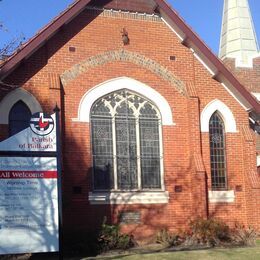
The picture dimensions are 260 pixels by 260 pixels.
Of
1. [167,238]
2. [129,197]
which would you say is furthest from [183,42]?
[167,238]

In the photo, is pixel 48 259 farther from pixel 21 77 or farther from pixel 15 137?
pixel 21 77

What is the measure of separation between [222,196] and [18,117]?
283 inches

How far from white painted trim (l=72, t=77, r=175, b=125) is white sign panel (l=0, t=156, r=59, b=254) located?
17.4 feet

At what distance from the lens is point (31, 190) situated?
38.8 ft

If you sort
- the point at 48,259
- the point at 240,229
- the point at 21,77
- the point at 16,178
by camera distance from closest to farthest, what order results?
the point at 16,178 → the point at 48,259 → the point at 21,77 → the point at 240,229

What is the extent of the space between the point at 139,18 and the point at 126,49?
49.6 inches

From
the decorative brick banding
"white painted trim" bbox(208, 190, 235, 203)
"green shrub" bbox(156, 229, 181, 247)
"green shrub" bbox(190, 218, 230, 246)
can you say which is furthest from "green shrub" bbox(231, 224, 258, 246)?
the decorative brick banding

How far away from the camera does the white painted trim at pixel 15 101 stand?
53.3 ft

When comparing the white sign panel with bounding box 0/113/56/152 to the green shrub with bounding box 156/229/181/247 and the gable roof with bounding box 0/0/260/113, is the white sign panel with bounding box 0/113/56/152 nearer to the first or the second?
the gable roof with bounding box 0/0/260/113

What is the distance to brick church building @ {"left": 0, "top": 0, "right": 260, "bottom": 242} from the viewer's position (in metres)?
16.7

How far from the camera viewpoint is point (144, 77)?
18172 mm

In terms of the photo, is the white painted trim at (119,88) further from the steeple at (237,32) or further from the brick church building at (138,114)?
the steeple at (237,32)

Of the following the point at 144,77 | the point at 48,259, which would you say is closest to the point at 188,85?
the point at 144,77

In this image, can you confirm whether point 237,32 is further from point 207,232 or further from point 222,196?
point 207,232
